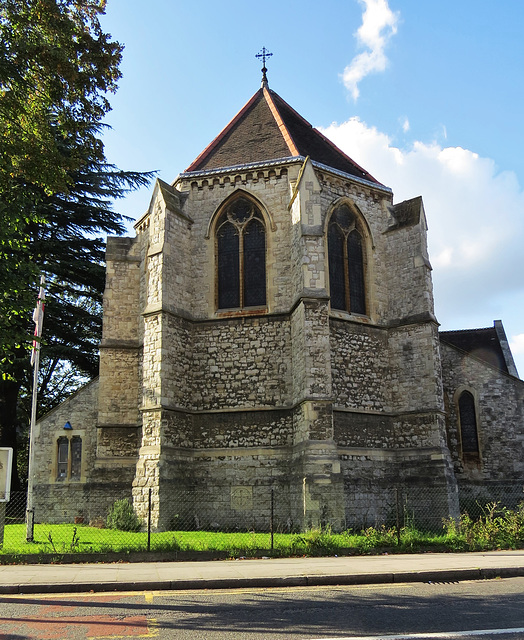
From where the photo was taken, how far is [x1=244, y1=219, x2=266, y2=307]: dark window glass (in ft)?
60.5

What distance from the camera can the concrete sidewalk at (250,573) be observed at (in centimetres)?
874

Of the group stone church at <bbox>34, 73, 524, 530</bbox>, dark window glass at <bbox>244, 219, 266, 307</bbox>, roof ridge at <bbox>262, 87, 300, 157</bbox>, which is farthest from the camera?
roof ridge at <bbox>262, 87, 300, 157</bbox>

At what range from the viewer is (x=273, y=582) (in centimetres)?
889

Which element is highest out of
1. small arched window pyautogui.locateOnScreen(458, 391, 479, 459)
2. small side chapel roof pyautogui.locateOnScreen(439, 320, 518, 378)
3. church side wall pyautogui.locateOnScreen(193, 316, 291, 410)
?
small side chapel roof pyautogui.locateOnScreen(439, 320, 518, 378)

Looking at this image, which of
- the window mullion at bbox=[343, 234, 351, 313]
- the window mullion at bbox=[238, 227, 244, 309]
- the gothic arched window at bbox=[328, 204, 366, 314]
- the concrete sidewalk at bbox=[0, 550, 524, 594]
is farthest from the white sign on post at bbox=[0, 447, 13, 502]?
the window mullion at bbox=[343, 234, 351, 313]

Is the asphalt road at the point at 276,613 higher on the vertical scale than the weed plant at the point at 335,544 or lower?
lower

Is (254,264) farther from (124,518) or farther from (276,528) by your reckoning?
(124,518)

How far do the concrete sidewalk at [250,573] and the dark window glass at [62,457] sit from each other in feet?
33.8

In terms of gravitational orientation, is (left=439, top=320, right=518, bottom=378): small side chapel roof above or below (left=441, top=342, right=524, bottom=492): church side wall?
above

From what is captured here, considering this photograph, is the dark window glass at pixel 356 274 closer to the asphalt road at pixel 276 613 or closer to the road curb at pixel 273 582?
the road curb at pixel 273 582

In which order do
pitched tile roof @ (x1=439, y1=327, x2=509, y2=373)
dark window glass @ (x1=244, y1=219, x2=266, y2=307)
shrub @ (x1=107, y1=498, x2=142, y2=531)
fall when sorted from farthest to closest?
pitched tile roof @ (x1=439, y1=327, x2=509, y2=373), dark window glass @ (x1=244, y1=219, x2=266, y2=307), shrub @ (x1=107, y1=498, x2=142, y2=531)

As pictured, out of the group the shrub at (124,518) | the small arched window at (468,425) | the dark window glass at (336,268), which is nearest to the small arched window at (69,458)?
the shrub at (124,518)

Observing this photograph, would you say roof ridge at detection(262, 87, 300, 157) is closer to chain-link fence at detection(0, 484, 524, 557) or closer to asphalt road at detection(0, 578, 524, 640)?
chain-link fence at detection(0, 484, 524, 557)

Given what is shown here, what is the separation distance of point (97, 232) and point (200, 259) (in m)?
10.5
